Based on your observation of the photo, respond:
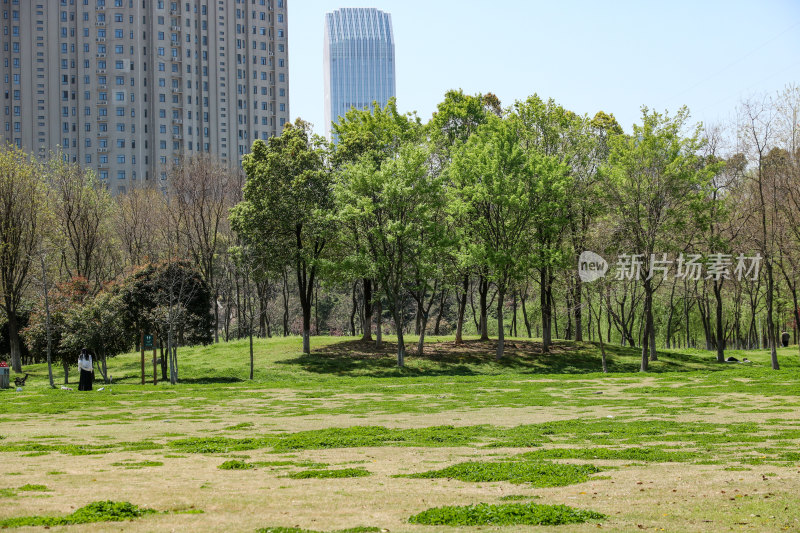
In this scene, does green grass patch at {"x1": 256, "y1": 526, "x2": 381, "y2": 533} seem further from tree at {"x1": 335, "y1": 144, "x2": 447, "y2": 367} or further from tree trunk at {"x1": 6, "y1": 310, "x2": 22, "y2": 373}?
tree trunk at {"x1": 6, "y1": 310, "x2": 22, "y2": 373}

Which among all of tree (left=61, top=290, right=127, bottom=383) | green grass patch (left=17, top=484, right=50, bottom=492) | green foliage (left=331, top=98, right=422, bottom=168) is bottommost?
green grass patch (left=17, top=484, right=50, bottom=492)

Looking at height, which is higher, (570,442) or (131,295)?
(131,295)

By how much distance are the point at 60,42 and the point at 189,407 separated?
448 ft

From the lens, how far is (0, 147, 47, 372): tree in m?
53.3

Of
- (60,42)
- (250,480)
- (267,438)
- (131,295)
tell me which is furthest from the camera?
(60,42)

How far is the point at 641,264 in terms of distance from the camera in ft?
154

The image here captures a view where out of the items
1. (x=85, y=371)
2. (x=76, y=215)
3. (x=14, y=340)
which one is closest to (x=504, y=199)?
(x=85, y=371)

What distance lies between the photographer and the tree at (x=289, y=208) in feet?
174

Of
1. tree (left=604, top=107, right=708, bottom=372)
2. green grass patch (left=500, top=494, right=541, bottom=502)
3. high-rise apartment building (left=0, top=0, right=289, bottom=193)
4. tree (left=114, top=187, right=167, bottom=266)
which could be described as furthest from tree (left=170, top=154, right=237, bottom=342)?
high-rise apartment building (left=0, top=0, right=289, bottom=193)

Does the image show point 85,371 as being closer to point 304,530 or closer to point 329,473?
point 329,473

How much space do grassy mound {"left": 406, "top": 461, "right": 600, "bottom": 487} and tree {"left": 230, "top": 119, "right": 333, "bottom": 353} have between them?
38576 mm

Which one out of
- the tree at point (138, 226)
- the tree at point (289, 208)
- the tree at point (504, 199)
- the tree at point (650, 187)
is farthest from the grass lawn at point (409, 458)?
the tree at point (138, 226)

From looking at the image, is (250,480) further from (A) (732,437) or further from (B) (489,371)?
(B) (489,371)

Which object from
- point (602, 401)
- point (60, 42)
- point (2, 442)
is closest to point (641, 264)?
point (602, 401)
